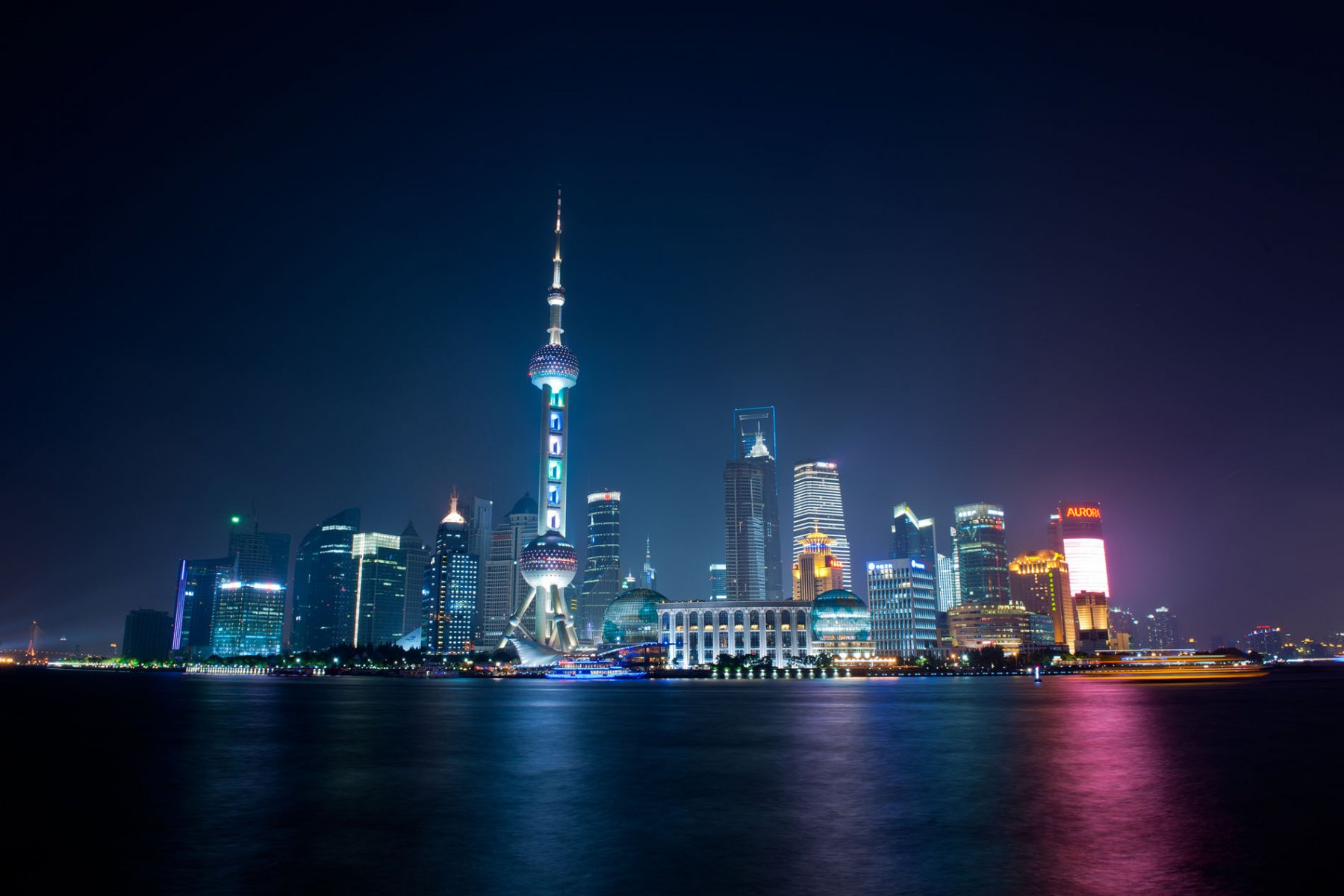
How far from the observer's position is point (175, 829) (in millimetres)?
28906

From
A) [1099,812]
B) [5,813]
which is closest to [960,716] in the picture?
[1099,812]

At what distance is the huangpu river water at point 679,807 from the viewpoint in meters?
22.5

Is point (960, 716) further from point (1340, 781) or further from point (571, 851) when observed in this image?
point (571, 851)

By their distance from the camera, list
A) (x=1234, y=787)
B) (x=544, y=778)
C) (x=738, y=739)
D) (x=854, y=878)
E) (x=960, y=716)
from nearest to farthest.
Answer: (x=854, y=878), (x=1234, y=787), (x=544, y=778), (x=738, y=739), (x=960, y=716)

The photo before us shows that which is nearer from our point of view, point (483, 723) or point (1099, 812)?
point (1099, 812)

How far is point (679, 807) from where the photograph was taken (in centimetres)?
3238

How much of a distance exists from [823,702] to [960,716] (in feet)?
82.1

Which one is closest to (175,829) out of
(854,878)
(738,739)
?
(854,878)

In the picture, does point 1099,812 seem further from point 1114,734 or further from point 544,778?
point 1114,734

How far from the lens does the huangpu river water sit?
22.5m

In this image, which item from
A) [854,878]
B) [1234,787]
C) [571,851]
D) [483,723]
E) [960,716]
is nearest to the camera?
[854,878]

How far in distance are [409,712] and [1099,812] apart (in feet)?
227

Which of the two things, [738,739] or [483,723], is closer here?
[738,739]

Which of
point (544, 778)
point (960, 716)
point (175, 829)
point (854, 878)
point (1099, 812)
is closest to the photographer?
point (854, 878)
